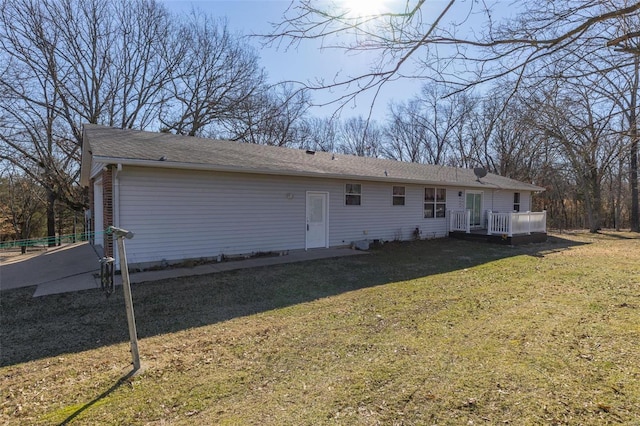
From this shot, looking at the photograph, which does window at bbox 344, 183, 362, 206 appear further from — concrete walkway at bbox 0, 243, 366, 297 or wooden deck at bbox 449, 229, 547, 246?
wooden deck at bbox 449, 229, 547, 246

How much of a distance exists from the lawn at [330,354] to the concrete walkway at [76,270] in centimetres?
66

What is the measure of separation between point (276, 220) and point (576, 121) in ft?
24.4

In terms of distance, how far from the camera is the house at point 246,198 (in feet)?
25.8

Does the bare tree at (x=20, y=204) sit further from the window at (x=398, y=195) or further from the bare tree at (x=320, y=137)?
the window at (x=398, y=195)

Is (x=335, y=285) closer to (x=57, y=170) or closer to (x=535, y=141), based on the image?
(x=535, y=141)

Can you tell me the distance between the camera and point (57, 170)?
61.1 feet

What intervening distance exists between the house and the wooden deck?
0.29m

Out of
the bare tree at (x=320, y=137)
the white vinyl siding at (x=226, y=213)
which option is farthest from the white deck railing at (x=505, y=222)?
the bare tree at (x=320, y=137)

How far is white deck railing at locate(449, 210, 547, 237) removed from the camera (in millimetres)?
13375

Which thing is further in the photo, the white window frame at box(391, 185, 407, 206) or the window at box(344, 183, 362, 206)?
the white window frame at box(391, 185, 407, 206)

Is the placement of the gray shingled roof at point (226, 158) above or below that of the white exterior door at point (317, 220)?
above

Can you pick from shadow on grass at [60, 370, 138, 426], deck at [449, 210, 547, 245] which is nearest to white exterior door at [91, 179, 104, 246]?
shadow on grass at [60, 370, 138, 426]

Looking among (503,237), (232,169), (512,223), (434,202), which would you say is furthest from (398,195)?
(232,169)

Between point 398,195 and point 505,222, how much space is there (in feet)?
14.5
